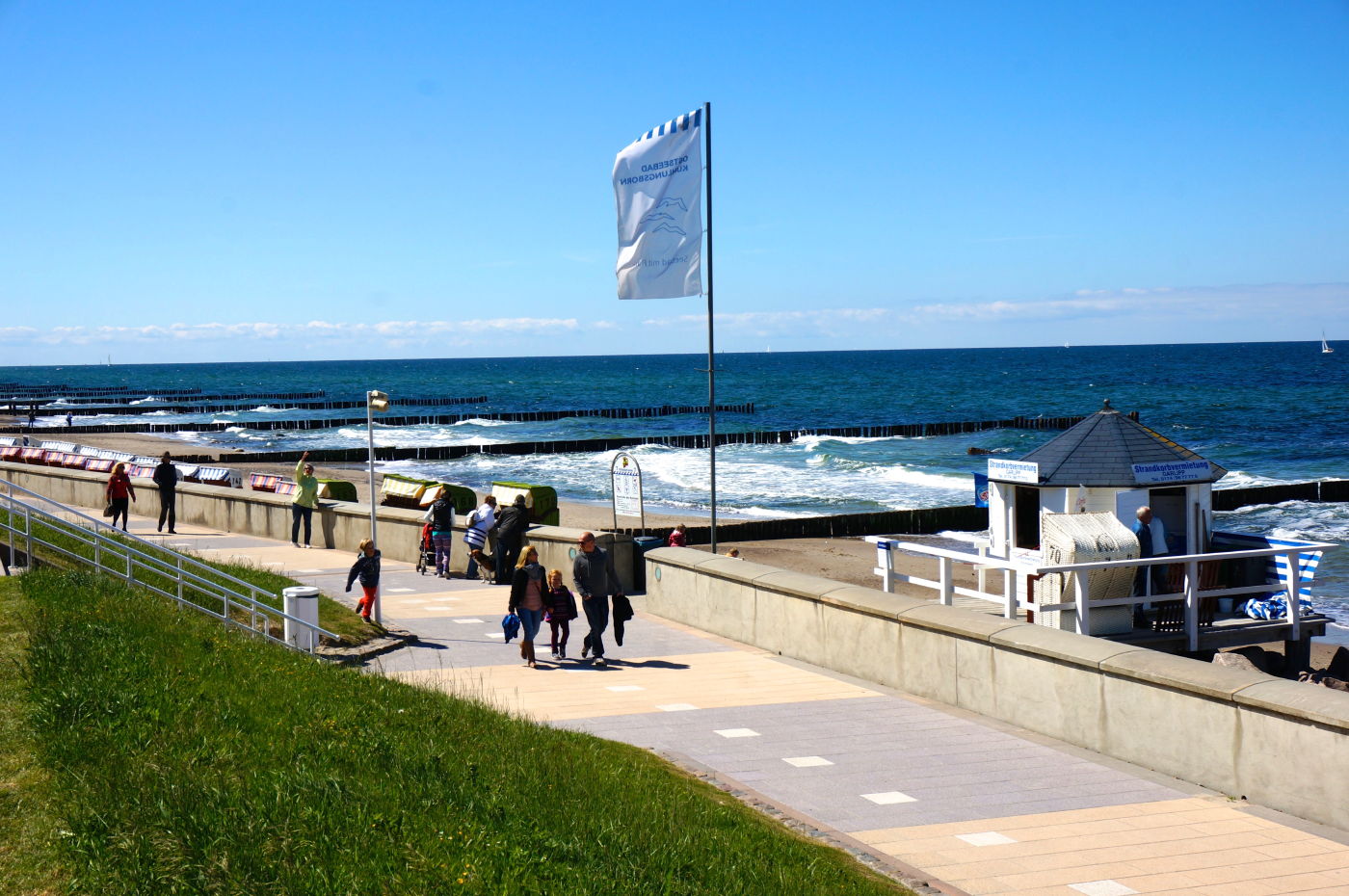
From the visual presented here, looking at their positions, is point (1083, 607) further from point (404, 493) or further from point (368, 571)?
point (404, 493)

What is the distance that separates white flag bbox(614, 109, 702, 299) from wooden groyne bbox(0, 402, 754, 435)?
75.1 meters

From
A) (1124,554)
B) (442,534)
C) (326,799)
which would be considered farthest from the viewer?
(442,534)

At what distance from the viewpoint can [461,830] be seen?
6434 millimetres

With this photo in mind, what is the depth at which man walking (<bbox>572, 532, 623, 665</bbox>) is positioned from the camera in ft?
46.0

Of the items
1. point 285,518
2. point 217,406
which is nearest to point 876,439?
point 285,518

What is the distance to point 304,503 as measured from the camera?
24312mm

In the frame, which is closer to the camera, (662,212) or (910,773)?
(910,773)

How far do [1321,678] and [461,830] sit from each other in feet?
37.2

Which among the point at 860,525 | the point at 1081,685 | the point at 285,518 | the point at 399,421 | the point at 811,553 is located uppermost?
the point at 1081,685

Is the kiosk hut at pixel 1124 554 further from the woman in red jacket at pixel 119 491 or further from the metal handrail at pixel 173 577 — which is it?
the woman in red jacket at pixel 119 491

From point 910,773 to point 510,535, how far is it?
11.5 m

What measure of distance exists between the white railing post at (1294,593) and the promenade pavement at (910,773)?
5.09 meters

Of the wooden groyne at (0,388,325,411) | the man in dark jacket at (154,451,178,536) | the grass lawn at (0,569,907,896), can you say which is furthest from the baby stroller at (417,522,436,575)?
the wooden groyne at (0,388,325,411)

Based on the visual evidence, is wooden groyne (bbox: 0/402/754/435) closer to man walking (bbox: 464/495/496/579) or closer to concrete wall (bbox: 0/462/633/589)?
concrete wall (bbox: 0/462/633/589)
